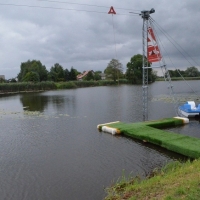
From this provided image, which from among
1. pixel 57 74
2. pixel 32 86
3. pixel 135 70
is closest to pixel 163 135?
pixel 32 86

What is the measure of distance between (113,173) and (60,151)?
189 inches

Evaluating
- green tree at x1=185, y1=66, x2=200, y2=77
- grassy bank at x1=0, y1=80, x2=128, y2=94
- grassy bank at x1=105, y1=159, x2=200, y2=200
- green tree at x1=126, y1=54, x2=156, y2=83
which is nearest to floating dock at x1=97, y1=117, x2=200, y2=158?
grassy bank at x1=105, y1=159, x2=200, y2=200

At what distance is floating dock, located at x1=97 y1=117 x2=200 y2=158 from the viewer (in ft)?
41.6

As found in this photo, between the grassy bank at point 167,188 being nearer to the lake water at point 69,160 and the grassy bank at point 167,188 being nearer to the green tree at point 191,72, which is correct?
the lake water at point 69,160

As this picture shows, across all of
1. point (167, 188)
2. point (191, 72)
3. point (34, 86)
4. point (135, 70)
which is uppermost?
point (135, 70)

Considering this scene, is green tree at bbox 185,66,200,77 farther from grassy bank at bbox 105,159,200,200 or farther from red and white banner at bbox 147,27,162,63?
grassy bank at bbox 105,159,200,200

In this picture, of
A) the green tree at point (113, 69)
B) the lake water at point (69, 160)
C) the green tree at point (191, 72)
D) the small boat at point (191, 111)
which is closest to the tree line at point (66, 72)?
the green tree at point (113, 69)

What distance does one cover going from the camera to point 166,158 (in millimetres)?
12570

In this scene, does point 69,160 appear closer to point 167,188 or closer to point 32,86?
point 167,188

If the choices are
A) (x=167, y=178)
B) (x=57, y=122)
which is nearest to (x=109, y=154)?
(x=167, y=178)

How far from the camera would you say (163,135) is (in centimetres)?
1544

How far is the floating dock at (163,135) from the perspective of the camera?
12.7 m

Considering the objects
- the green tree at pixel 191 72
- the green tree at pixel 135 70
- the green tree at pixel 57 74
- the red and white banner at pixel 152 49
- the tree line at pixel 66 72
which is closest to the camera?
the red and white banner at pixel 152 49

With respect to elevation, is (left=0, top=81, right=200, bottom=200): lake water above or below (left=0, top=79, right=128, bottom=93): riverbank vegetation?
below
